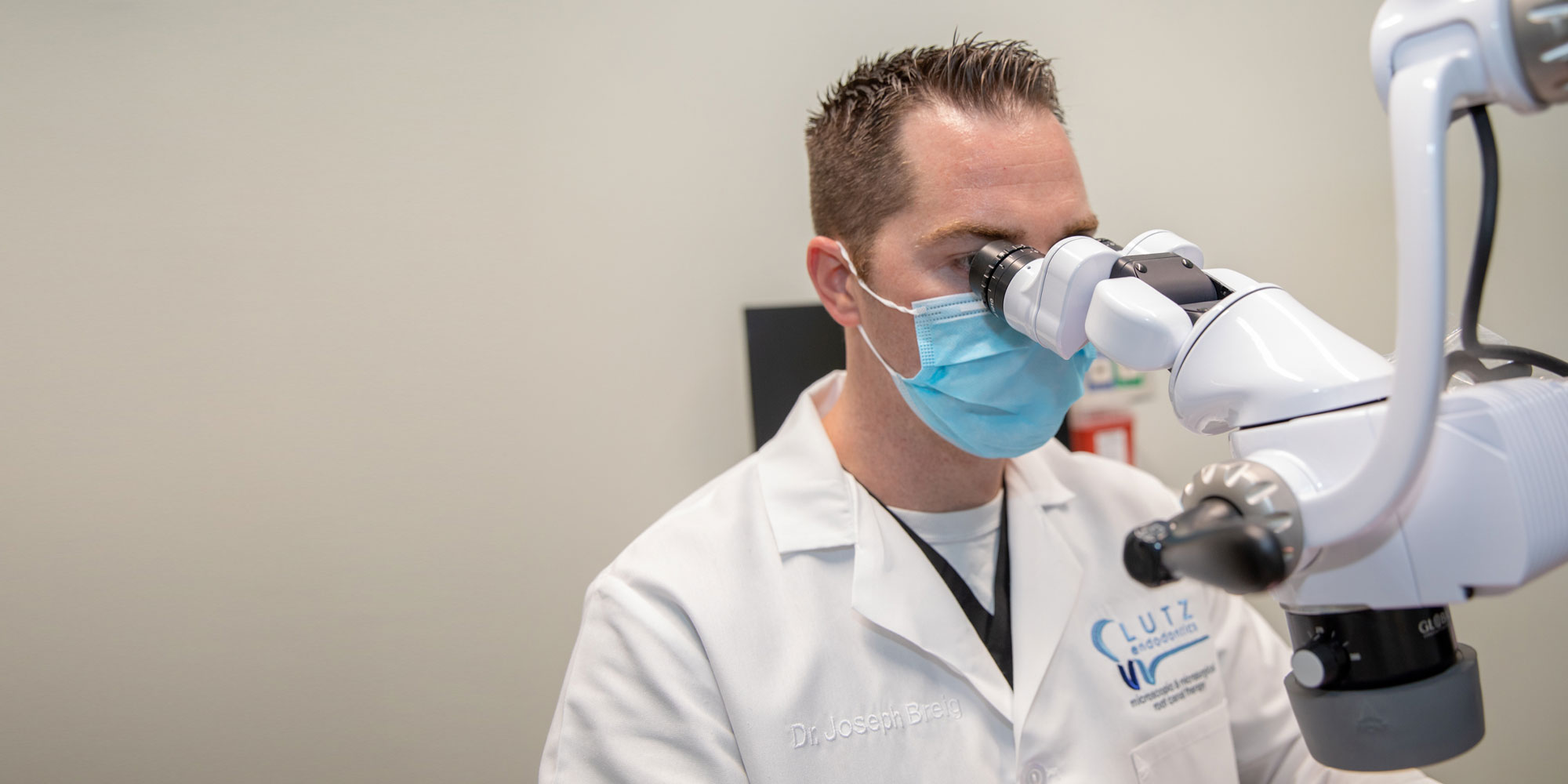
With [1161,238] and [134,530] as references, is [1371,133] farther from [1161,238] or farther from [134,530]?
[134,530]

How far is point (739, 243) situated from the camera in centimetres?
183

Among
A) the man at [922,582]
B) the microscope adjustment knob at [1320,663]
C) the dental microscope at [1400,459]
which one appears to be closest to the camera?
the dental microscope at [1400,459]

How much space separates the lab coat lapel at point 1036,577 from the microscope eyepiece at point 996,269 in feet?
1.24

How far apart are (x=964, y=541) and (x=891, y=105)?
610 mm

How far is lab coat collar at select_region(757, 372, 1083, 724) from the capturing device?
102 cm

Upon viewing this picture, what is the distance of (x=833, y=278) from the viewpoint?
1204 millimetres

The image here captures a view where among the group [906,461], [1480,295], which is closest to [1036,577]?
[906,461]

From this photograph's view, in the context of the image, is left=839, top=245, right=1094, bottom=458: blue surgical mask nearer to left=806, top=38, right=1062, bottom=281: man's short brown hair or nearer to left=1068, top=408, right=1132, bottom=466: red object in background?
left=806, top=38, right=1062, bottom=281: man's short brown hair

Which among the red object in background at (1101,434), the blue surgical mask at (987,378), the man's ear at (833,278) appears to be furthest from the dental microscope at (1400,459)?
the red object in background at (1101,434)

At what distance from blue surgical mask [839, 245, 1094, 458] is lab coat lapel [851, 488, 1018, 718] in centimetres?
17

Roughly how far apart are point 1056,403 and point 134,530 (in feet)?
5.03

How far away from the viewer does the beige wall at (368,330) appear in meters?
1.41

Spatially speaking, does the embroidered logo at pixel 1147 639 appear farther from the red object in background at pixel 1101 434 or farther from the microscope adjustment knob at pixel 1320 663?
the red object in background at pixel 1101 434

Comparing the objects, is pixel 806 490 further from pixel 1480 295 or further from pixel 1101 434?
pixel 1101 434
